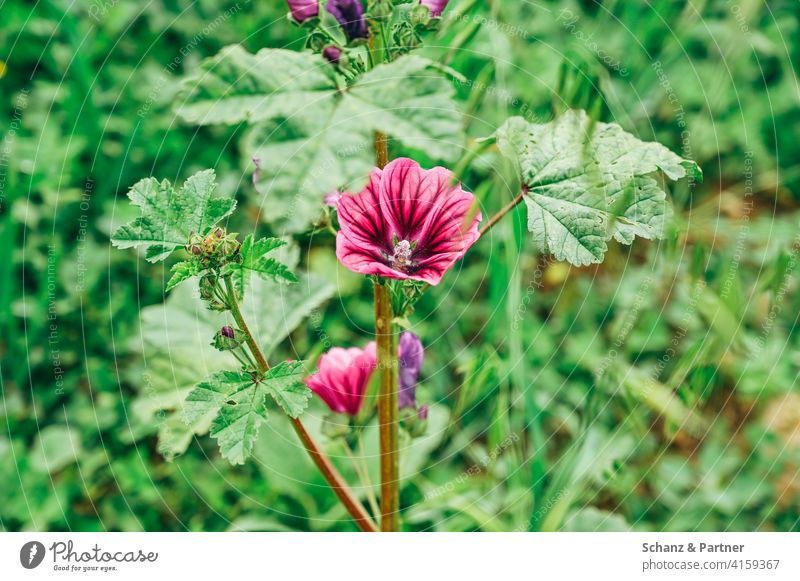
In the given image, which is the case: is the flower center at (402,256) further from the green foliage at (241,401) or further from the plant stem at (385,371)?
the green foliage at (241,401)

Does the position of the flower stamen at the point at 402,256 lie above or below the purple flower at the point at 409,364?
above

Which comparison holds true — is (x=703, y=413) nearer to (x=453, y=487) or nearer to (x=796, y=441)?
(x=796, y=441)

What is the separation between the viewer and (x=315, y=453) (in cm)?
104

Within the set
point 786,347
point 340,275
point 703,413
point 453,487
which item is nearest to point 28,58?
point 340,275

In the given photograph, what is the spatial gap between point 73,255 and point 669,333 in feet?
4.85

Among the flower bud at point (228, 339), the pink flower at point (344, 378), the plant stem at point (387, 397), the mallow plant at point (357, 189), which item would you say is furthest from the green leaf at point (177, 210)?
the pink flower at point (344, 378)

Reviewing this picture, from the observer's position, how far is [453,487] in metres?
1.55

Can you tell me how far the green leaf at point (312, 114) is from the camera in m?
0.81

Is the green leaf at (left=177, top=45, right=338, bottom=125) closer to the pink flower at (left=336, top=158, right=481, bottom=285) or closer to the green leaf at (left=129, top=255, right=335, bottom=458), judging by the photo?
the pink flower at (left=336, top=158, right=481, bottom=285)

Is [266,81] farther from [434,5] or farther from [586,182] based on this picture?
[586,182]

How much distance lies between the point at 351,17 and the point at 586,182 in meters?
0.35

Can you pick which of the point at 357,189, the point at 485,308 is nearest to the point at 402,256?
the point at 357,189

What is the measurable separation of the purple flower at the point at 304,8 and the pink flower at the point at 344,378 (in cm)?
47

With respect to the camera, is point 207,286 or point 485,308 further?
point 485,308
